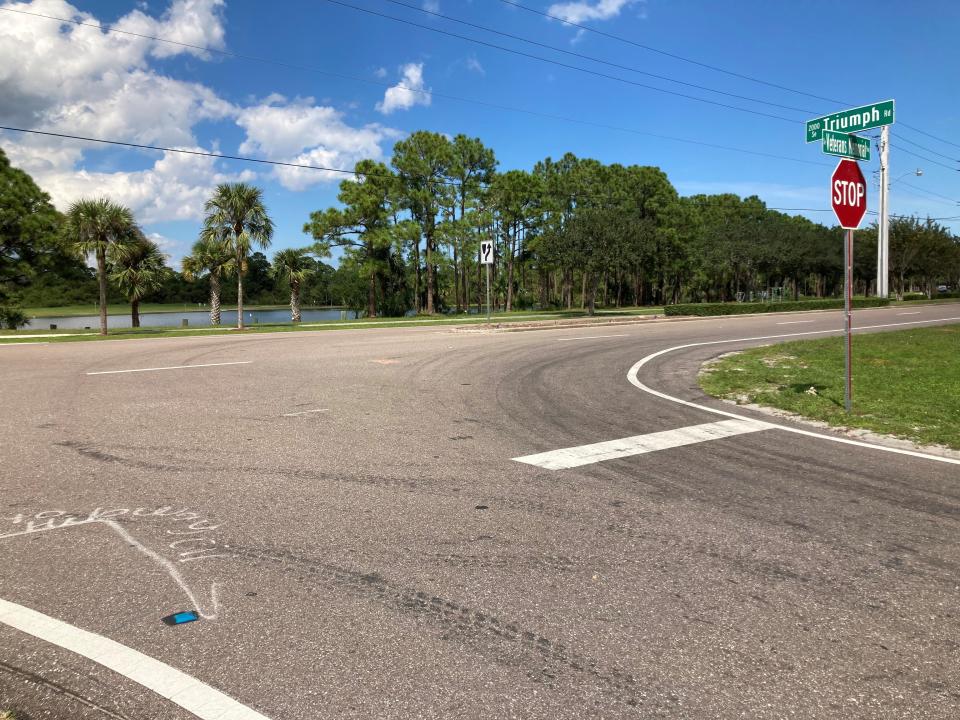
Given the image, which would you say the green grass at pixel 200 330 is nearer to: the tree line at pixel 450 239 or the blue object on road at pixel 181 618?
the tree line at pixel 450 239

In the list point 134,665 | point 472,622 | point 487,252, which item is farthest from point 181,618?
point 487,252

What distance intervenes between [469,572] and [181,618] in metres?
1.45

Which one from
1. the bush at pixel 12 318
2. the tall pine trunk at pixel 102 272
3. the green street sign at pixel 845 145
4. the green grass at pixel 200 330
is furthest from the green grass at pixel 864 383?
the bush at pixel 12 318

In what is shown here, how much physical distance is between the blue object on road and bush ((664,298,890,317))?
3666cm

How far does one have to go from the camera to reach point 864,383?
10.1 m

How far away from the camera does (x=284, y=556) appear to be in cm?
358

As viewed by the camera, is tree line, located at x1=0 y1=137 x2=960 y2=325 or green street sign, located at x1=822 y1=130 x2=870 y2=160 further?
tree line, located at x1=0 y1=137 x2=960 y2=325

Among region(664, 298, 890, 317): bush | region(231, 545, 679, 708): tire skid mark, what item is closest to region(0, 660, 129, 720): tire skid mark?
region(231, 545, 679, 708): tire skid mark

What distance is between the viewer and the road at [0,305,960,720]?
2.41m

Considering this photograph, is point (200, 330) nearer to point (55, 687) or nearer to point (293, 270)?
point (293, 270)

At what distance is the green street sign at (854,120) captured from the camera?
26.3ft

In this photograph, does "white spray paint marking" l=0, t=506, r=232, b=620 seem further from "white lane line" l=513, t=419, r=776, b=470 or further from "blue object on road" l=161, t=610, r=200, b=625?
"white lane line" l=513, t=419, r=776, b=470

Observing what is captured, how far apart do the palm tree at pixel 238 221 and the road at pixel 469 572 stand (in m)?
31.0

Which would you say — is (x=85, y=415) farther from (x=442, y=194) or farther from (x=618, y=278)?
(x=618, y=278)
